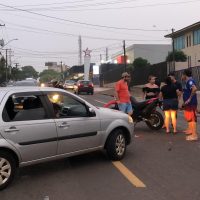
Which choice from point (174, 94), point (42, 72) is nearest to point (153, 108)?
point (174, 94)

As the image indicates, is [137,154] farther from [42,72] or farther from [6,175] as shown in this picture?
[42,72]

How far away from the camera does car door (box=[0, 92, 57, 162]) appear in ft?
23.4

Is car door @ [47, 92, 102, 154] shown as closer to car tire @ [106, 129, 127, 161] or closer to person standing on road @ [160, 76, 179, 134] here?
car tire @ [106, 129, 127, 161]

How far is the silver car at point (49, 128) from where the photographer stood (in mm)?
7125

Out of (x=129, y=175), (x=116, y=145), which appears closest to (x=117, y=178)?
A: (x=129, y=175)

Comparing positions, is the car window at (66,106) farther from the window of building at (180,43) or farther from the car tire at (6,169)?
the window of building at (180,43)

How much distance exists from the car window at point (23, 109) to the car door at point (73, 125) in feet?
0.98

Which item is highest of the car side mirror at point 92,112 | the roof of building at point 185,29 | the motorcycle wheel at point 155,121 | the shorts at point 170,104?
the roof of building at point 185,29

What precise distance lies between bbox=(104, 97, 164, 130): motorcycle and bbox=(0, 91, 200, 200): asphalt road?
3.13 meters

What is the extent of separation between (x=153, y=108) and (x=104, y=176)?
606cm

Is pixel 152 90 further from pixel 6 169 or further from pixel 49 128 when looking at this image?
pixel 6 169

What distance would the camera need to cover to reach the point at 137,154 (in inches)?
388

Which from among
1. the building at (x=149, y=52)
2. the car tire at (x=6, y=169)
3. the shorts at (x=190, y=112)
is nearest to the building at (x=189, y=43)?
the building at (x=149, y=52)

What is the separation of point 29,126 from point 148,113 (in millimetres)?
6720
